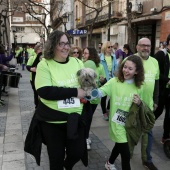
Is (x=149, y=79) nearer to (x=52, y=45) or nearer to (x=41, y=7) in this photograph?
(x=52, y=45)

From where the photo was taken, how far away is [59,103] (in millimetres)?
2600

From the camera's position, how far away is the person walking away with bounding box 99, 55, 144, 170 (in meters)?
3.07

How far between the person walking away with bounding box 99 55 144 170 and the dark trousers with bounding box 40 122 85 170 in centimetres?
58

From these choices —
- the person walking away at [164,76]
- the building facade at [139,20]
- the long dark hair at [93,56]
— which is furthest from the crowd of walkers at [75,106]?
the building facade at [139,20]

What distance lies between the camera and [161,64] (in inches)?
169

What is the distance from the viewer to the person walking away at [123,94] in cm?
307

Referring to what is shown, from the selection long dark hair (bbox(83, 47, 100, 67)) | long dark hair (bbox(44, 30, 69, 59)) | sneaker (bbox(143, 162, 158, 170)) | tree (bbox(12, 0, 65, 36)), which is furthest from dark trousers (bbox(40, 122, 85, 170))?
tree (bbox(12, 0, 65, 36))

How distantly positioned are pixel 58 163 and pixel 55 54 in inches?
44.3

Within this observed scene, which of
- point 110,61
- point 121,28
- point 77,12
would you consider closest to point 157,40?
point 121,28

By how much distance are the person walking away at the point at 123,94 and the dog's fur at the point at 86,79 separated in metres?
0.40

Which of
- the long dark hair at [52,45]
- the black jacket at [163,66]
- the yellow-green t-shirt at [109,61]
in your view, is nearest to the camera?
the long dark hair at [52,45]

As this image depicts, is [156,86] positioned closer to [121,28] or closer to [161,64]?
[161,64]

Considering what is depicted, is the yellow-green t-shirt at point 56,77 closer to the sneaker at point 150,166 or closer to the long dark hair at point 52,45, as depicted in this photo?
the long dark hair at point 52,45

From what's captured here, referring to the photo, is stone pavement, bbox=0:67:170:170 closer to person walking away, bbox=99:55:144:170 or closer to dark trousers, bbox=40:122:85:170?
person walking away, bbox=99:55:144:170
